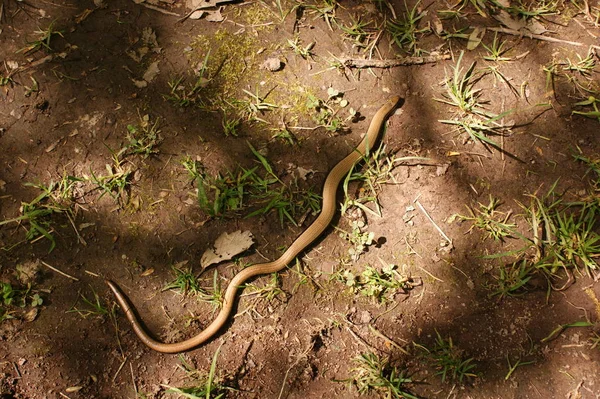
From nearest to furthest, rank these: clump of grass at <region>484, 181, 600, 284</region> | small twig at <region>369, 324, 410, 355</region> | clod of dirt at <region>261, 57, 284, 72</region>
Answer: small twig at <region>369, 324, 410, 355</region>
clump of grass at <region>484, 181, 600, 284</region>
clod of dirt at <region>261, 57, 284, 72</region>

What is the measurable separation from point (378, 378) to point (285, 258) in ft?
3.58

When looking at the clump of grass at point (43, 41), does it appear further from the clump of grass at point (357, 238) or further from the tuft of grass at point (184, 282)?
the clump of grass at point (357, 238)

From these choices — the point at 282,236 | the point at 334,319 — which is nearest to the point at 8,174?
the point at 282,236

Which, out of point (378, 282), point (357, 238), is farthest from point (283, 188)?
point (378, 282)

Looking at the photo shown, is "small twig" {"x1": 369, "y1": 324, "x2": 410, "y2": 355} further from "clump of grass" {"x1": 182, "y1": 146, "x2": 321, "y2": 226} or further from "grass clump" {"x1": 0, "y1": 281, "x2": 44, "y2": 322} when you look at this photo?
"grass clump" {"x1": 0, "y1": 281, "x2": 44, "y2": 322}

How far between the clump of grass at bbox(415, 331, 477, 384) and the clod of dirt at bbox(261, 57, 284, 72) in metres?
2.47

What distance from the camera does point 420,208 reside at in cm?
354

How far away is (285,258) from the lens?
3.40 metres

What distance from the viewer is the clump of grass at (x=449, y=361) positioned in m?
3.17

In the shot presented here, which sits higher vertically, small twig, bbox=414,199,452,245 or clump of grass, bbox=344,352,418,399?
small twig, bbox=414,199,452,245

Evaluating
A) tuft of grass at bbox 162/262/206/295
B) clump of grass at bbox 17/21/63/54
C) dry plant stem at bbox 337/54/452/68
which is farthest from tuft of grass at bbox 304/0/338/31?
tuft of grass at bbox 162/262/206/295

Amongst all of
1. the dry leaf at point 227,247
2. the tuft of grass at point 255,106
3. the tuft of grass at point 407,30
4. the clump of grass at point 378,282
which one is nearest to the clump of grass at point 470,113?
the tuft of grass at point 407,30

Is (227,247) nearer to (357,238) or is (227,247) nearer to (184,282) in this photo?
(184,282)

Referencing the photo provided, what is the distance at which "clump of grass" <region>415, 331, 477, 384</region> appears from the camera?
3.17 metres
